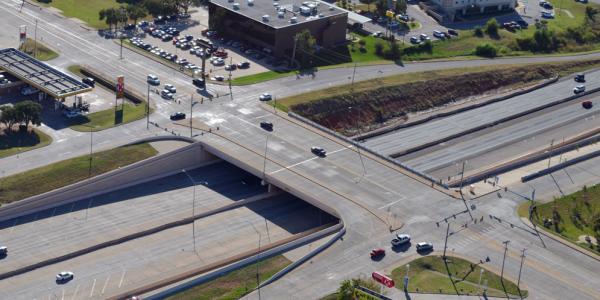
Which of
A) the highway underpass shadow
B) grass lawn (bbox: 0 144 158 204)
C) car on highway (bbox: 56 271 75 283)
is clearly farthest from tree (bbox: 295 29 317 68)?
car on highway (bbox: 56 271 75 283)

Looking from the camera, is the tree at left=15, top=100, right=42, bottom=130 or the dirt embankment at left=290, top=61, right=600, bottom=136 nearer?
the tree at left=15, top=100, right=42, bottom=130

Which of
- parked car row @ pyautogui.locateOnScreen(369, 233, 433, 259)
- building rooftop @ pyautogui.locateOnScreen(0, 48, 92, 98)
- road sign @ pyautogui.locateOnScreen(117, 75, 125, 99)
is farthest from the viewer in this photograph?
building rooftop @ pyautogui.locateOnScreen(0, 48, 92, 98)

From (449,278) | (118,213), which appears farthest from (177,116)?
(449,278)

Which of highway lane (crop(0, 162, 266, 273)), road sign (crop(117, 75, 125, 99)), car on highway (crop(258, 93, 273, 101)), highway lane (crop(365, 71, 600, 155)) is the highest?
road sign (crop(117, 75, 125, 99))

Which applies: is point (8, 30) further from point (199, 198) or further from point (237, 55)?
point (199, 198)

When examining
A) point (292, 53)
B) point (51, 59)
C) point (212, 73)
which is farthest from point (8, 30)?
point (292, 53)

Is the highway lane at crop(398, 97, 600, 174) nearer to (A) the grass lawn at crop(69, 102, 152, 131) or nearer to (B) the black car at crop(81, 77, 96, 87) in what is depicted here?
(A) the grass lawn at crop(69, 102, 152, 131)

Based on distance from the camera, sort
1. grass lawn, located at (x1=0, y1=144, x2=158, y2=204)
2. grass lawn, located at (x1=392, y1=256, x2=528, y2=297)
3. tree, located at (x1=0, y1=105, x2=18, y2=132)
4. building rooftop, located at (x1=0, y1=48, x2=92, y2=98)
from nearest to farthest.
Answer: grass lawn, located at (x1=392, y1=256, x2=528, y2=297)
grass lawn, located at (x1=0, y1=144, x2=158, y2=204)
tree, located at (x1=0, y1=105, x2=18, y2=132)
building rooftop, located at (x1=0, y1=48, x2=92, y2=98)
